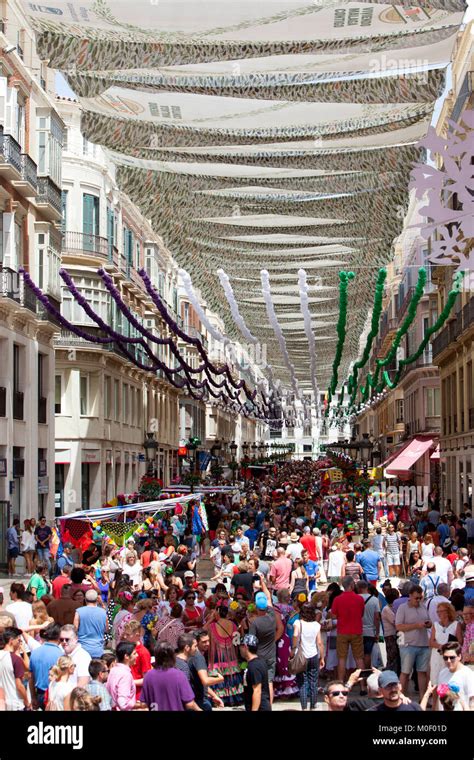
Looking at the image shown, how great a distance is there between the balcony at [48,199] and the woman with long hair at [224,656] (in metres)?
22.4

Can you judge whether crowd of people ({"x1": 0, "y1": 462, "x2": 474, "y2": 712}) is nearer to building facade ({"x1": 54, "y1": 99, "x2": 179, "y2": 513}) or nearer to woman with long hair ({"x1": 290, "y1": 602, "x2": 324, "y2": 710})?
woman with long hair ({"x1": 290, "y1": 602, "x2": 324, "y2": 710})

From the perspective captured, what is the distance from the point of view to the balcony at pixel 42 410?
109 feet

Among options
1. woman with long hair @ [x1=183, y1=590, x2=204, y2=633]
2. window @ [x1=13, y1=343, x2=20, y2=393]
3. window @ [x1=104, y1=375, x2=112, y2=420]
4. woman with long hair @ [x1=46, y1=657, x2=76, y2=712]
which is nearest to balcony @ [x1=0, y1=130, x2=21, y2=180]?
window @ [x1=13, y1=343, x2=20, y2=393]

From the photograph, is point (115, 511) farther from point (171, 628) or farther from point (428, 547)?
point (171, 628)

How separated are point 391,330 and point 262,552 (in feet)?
143

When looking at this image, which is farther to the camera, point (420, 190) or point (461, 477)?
point (461, 477)

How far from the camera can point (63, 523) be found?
18.7m

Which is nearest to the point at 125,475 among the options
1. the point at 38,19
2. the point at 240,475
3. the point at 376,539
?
the point at 240,475

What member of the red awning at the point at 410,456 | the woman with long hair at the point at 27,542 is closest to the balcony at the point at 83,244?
the red awning at the point at 410,456

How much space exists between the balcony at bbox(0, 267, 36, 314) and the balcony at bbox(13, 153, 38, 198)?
2205 mm

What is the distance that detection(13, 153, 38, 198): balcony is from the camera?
29.4 metres

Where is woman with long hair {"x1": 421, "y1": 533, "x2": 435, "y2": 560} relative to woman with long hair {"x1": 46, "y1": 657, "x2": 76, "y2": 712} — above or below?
above

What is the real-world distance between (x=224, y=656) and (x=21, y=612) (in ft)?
6.95

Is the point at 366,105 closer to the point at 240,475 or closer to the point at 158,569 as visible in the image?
the point at 158,569
